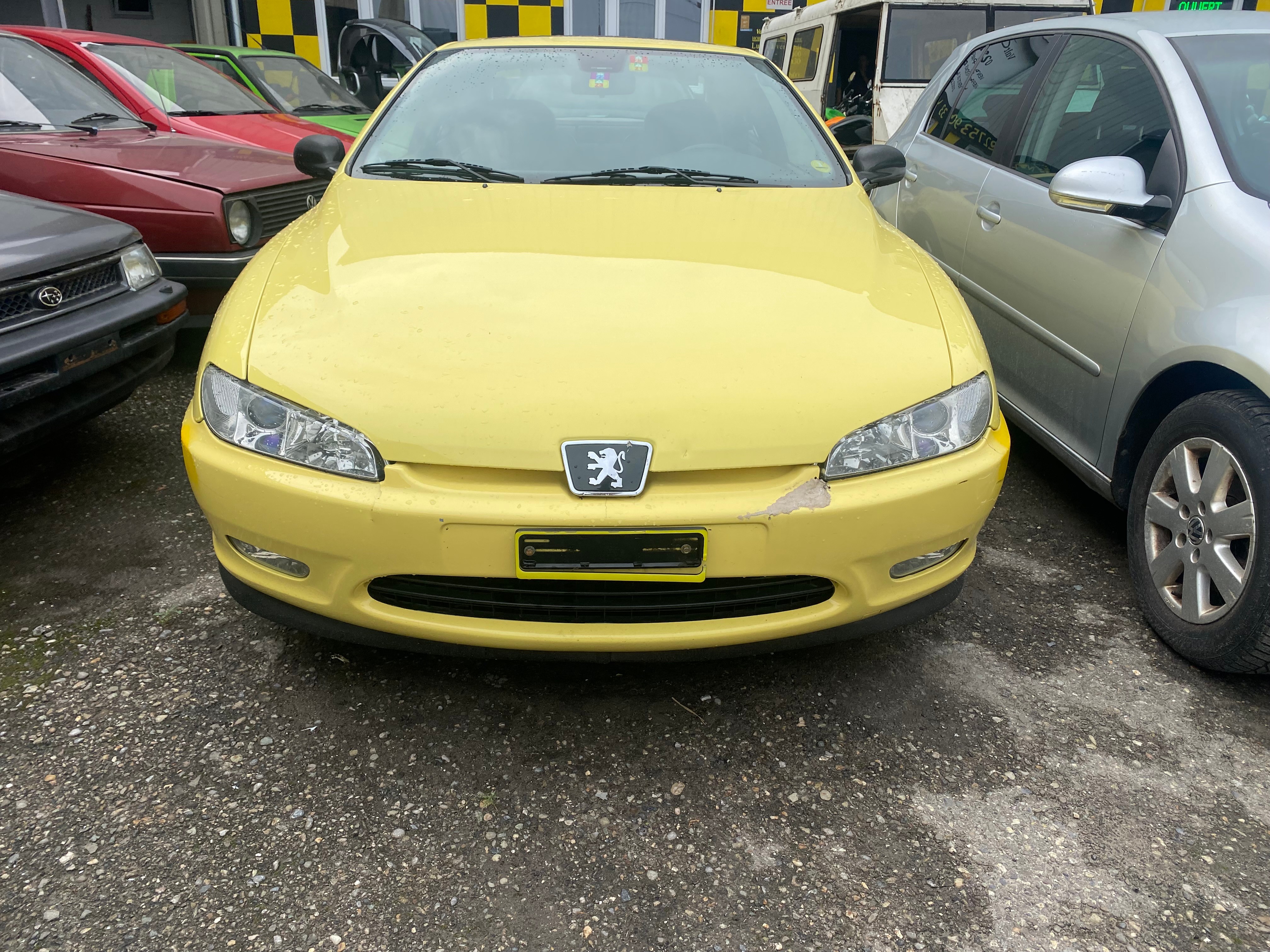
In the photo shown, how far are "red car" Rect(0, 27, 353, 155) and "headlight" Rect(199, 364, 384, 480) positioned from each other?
344 centimetres

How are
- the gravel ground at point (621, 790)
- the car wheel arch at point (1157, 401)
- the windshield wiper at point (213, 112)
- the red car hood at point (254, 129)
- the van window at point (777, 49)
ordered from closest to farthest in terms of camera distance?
1. the gravel ground at point (621, 790)
2. the car wheel arch at point (1157, 401)
3. the red car hood at point (254, 129)
4. the windshield wiper at point (213, 112)
5. the van window at point (777, 49)

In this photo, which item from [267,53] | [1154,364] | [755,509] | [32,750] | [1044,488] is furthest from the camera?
[267,53]

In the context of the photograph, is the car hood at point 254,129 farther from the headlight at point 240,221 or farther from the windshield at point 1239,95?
the windshield at point 1239,95

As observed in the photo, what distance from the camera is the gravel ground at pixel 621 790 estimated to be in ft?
5.24

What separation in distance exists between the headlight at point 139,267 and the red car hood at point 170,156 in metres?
0.73

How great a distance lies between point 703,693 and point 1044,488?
173 cm

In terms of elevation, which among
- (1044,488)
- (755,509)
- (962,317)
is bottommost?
(1044,488)

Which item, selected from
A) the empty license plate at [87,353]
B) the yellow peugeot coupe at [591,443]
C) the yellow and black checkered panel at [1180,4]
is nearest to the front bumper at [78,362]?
the empty license plate at [87,353]

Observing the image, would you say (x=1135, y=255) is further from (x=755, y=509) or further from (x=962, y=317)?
(x=755, y=509)

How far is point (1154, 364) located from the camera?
94.3 inches

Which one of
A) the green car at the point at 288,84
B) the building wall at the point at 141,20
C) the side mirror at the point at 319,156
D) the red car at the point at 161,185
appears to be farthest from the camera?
the building wall at the point at 141,20

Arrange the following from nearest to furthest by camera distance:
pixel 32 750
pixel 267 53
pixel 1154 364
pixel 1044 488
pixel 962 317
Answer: pixel 32 750, pixel 962 317, pixel 1154 364, pixel 1044 488, pixel 267 53

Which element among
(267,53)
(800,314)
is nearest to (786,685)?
(800,314)

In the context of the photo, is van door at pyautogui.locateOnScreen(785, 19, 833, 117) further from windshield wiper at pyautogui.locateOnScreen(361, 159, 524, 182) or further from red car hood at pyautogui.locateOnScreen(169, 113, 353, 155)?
windshield wiper at pyautogui.locateOnScreen(361, 159, 524, 182)
